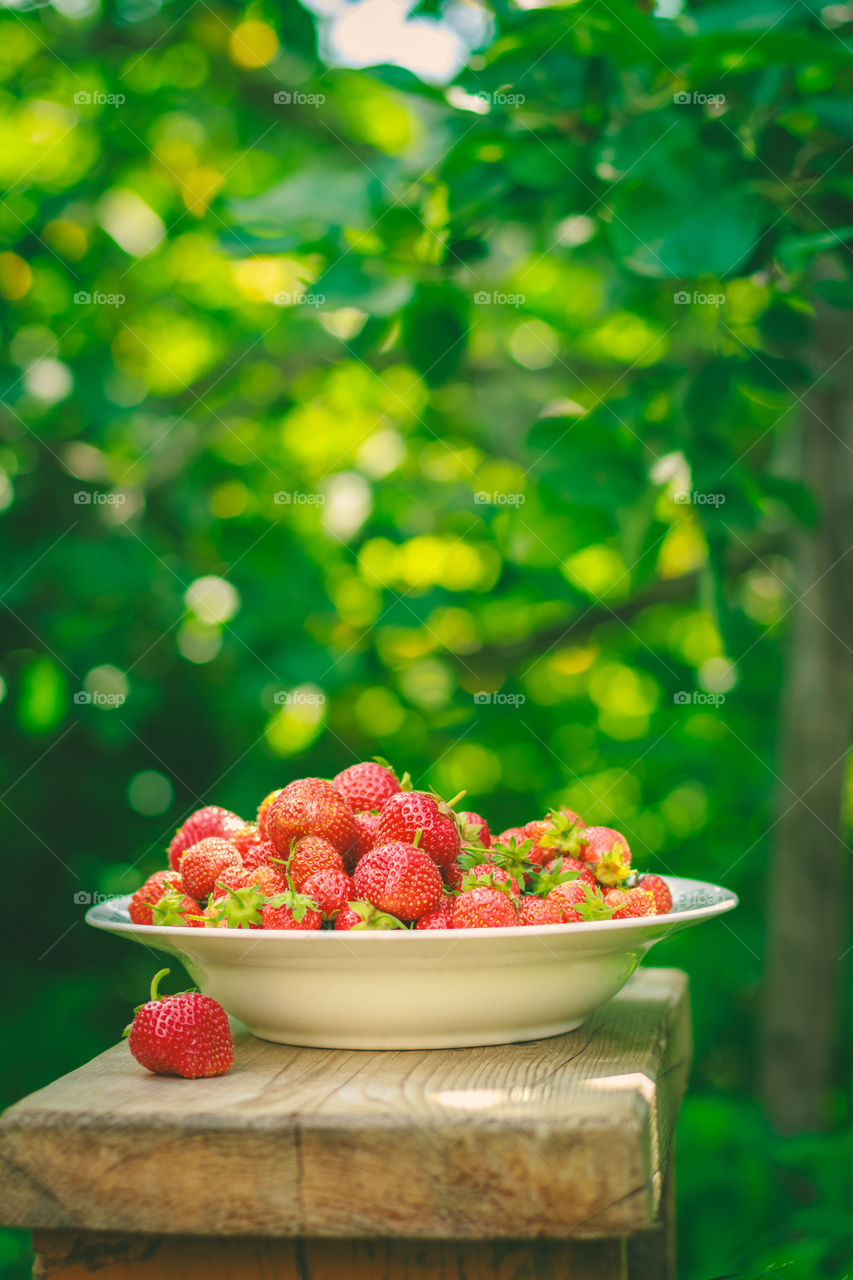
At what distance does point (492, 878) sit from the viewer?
0.85 meters

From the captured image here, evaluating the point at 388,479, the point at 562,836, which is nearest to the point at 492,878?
the point at 562,836

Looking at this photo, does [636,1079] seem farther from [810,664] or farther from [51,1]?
[51,1]

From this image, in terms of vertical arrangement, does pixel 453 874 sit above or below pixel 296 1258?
above

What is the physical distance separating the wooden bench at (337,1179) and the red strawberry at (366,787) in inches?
12.0

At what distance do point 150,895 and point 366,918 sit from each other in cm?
21

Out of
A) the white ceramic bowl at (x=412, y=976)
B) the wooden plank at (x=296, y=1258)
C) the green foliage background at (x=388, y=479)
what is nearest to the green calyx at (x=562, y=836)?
the white ceramic bowl at (x=412, y=976)

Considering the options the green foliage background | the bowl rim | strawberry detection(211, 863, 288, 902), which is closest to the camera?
the bowl rim

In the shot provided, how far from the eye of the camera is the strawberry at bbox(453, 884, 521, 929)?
81cm

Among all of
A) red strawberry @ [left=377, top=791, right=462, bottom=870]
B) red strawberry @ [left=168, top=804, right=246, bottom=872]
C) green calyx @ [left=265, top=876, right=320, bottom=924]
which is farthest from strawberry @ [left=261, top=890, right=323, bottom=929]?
red strawberry @ [left=168, top=804, right=246, bottom=872]

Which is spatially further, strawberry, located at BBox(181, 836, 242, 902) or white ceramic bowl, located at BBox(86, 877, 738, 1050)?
strawberry, located at BBox(181, 836, 242, 902)

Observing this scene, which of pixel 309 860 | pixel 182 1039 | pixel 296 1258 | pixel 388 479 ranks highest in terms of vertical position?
pixel 388 479

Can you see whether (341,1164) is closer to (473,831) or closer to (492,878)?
(492,878)

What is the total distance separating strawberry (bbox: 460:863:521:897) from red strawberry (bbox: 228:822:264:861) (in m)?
0.19

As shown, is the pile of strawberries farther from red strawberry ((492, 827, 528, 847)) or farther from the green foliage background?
the green foliage background
